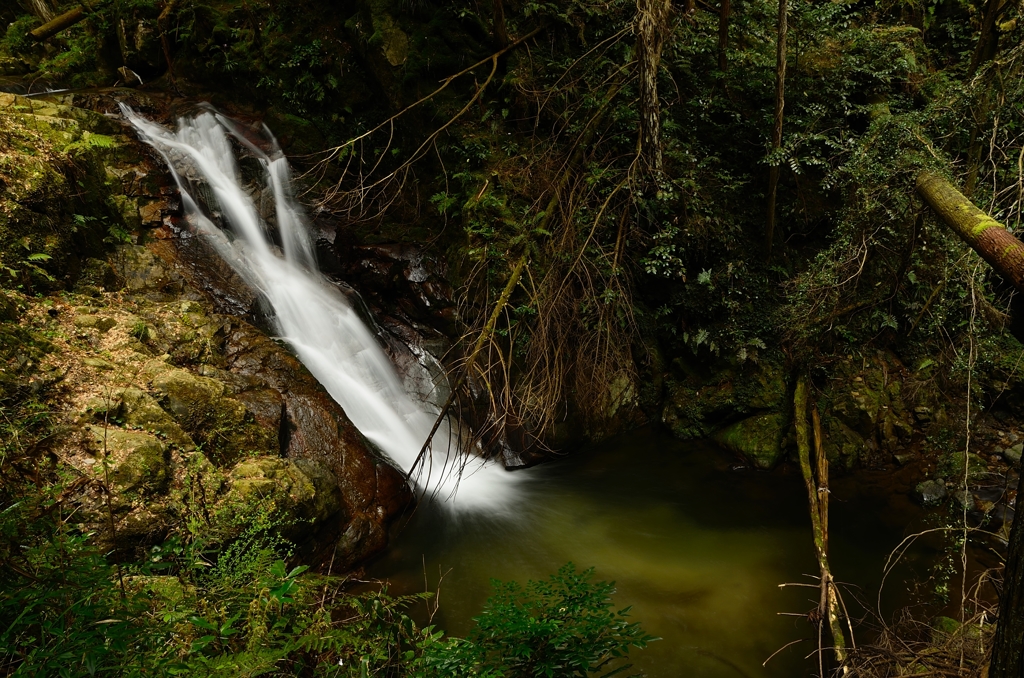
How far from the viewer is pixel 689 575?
5.62 metres

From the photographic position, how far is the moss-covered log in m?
2.69

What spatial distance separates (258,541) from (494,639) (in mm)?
2293

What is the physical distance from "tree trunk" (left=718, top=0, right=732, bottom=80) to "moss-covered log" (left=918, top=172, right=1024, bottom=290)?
15.5 ft

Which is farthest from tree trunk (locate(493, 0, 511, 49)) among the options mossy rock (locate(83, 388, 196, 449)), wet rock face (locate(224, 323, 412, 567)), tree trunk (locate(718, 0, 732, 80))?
mossy rock (locate(83, 388, 196, 449))

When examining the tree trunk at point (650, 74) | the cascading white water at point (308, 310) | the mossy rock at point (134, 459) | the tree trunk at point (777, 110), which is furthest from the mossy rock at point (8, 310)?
the tree trunk at point (777, 110)

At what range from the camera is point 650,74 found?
21.3 ft

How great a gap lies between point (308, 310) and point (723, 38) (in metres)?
7.32

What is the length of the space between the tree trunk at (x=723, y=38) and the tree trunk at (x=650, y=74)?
1693mm

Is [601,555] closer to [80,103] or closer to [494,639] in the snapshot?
[494,639]

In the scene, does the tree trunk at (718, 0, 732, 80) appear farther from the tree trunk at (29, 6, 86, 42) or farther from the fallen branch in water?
the tree trunk at (29, 6, 86, 42)

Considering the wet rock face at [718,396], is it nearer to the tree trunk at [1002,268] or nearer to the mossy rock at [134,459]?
the tree trunk at [1002,268]

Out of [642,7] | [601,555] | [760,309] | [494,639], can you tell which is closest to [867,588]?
[601,555]

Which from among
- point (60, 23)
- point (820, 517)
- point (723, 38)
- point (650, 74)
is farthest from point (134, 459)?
point (60, 23)

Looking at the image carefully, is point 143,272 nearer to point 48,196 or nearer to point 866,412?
point 48,196
